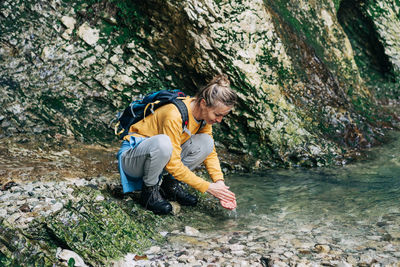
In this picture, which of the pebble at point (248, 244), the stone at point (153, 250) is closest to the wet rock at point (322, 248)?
the pebble at point (248, 244)

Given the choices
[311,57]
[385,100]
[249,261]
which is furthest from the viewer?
[385,100]

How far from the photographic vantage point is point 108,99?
6.47 meters

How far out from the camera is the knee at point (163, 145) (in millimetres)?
3593

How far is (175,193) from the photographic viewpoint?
443 centimetres

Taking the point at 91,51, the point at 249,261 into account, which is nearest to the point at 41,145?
the point at 91,51

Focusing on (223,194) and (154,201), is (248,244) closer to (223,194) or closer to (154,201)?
(223,194)

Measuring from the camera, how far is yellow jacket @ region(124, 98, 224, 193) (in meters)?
3.66

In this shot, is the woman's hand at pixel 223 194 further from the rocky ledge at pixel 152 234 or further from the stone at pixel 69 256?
the stone at pixel 69 256

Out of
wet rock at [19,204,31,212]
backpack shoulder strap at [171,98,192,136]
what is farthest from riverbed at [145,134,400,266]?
wet rock at [19,204,31,212]

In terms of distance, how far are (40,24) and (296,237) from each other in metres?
5.63

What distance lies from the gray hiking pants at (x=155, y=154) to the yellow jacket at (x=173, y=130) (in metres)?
0.09

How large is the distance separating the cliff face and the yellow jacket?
2.50 m

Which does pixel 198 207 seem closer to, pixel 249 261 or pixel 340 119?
pixel 249 261

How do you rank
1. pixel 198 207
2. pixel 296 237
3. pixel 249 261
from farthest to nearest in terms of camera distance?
pixel 198 207, pixel 296 237, pixel 249 261
